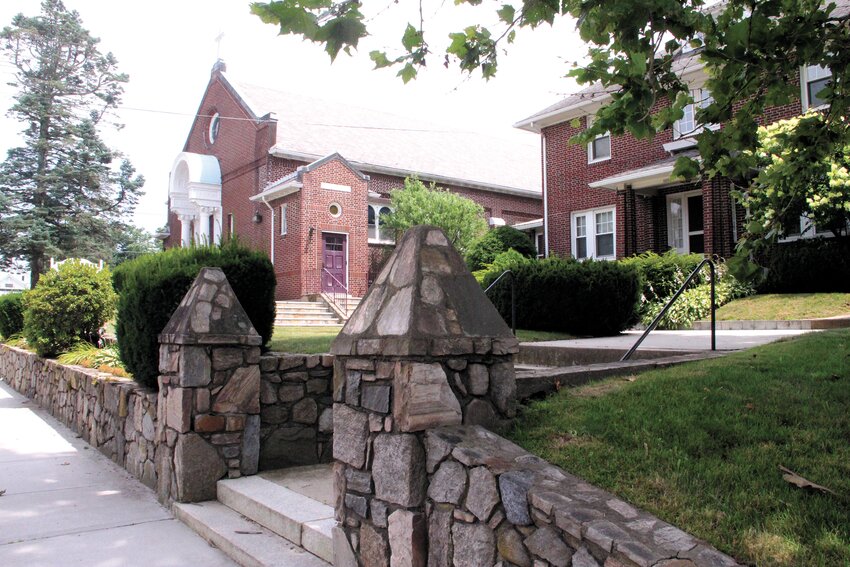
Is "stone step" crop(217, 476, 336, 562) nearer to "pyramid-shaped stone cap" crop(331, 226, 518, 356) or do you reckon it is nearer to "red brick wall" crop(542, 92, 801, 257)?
"pyramid-shaped stone cap" crop(331, 226, 518, 356)

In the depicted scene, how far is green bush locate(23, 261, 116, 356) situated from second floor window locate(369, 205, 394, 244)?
13026 mm

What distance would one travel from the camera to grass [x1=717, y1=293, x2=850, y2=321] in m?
11.4

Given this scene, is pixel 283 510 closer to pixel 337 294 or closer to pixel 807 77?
pixel 807 77

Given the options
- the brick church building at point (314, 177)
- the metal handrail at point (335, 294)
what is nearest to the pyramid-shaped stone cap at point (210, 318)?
the brick church building at point (314, 177)

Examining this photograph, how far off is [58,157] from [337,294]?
18363mm

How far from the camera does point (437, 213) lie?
22.5 m

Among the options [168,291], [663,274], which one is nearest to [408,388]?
[168,291]

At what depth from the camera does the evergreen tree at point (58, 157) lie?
95.9 feet

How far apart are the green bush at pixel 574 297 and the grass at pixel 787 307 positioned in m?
2.29

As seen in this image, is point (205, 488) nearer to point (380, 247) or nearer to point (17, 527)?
point (17, 527)

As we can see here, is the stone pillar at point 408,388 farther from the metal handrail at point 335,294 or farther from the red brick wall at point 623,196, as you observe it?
the metal handrail at point 335,294

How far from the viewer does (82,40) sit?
32.4 metres

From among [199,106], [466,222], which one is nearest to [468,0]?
[466,222]

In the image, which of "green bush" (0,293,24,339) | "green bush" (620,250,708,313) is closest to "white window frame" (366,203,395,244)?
"green bush" (0,293,24,339)
